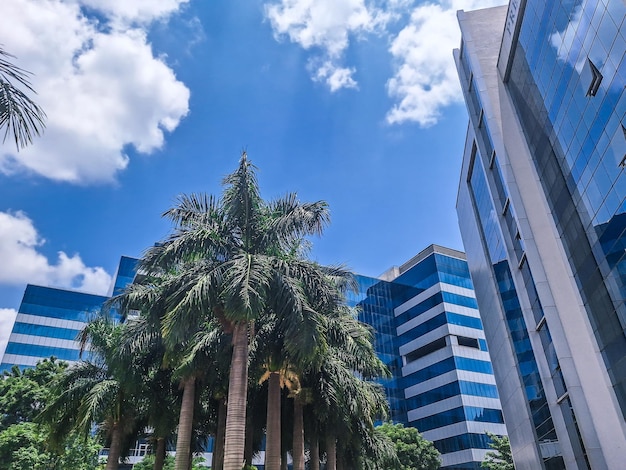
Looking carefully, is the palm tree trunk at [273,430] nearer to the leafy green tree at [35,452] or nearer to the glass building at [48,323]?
the leafy green tree at [35,452]

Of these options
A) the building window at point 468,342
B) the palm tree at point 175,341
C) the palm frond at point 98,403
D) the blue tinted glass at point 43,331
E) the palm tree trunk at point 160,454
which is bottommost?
the palm tree trunk at point 160,454

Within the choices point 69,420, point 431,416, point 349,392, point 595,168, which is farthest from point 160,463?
point 431,416

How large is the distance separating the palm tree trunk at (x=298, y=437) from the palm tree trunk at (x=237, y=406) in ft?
18.8

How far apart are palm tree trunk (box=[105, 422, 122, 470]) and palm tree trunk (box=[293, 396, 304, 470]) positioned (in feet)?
25.1

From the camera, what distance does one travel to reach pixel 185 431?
1608 cm

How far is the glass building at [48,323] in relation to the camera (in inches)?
2422

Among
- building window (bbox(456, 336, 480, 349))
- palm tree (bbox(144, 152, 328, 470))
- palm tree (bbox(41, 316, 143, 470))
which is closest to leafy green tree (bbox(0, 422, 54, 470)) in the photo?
palm tree (bbox(41, 316, 143, 470))

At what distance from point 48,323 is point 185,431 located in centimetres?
5782

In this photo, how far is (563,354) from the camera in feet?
79.4

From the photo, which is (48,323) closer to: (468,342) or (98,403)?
(98,403)

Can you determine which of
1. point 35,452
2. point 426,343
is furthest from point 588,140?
point 426,343

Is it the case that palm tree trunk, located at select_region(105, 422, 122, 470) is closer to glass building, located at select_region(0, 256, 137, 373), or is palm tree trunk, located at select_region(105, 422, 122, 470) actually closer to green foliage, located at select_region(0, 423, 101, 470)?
green foliage, located at select_region(0, 423, 101, 470)

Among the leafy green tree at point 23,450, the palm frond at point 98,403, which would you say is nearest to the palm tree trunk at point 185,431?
the palm frond at point 98,403

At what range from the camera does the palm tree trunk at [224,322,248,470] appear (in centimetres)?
1283
